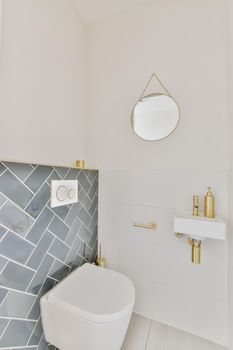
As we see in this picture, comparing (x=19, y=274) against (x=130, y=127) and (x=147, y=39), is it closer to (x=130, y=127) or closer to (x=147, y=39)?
(x=130, y=127)

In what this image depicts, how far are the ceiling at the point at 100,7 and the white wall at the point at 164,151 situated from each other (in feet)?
0.17

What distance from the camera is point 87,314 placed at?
2.60ft

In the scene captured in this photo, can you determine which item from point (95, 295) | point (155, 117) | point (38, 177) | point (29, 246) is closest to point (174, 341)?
point (95, 295)

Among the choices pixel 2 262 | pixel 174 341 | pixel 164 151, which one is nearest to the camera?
pixel 2 262

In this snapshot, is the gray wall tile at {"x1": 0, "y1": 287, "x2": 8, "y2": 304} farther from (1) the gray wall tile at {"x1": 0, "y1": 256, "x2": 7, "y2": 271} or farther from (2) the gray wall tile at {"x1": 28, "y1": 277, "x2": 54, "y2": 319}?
(2) the gray wall tile at {"x1": 28, "y1": 277, "x2": 54, "y2": 319}

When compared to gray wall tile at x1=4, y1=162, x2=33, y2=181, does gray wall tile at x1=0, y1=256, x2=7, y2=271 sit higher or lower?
lower

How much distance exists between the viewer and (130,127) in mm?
1398

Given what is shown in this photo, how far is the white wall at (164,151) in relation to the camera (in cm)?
115

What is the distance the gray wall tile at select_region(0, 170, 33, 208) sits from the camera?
2.52 ft

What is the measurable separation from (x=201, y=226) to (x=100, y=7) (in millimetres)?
1789

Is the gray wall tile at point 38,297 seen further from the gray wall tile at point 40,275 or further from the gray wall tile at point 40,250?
the gray wall tile at point 40,250

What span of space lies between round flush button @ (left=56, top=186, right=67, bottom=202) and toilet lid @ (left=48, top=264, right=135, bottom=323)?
48 cm

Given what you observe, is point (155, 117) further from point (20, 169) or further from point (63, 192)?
point (20, 169)

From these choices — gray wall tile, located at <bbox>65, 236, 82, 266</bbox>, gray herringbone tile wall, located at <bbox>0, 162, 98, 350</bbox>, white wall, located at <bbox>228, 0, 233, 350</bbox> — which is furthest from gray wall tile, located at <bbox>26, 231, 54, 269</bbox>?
white wall, located at <bbox>228, 0, 233, 350</bbox>
